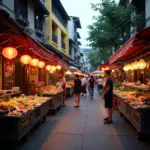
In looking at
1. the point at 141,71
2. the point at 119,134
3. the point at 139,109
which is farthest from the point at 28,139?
the point at 141,71

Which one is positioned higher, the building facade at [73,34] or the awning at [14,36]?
the building facade at [73,34]

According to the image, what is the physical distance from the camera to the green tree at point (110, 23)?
62.2 ft

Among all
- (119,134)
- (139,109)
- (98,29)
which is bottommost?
(119,134)

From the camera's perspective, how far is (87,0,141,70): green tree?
1895 cm

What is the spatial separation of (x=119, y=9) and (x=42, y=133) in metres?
14.5

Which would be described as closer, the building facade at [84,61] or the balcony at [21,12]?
the balcony at [21,12]

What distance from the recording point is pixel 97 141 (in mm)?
6402

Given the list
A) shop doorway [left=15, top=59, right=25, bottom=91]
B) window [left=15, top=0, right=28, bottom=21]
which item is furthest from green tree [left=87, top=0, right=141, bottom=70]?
shop doorway [left=15, top=59, right=25, bottom=91]

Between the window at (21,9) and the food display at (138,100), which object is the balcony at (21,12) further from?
the food display at (138,100)

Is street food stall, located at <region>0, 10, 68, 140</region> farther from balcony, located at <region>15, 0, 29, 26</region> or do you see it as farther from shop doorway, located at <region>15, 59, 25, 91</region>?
balcony, located at <region>15, 0, 29, 26</region>

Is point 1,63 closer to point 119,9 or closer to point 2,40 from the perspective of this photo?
point 2,40

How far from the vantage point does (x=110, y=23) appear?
1977cm

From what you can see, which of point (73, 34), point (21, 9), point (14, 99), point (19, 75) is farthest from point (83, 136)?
point (73, 34)

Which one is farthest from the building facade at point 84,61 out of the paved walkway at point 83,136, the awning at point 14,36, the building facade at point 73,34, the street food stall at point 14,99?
the awning at point 14,36
